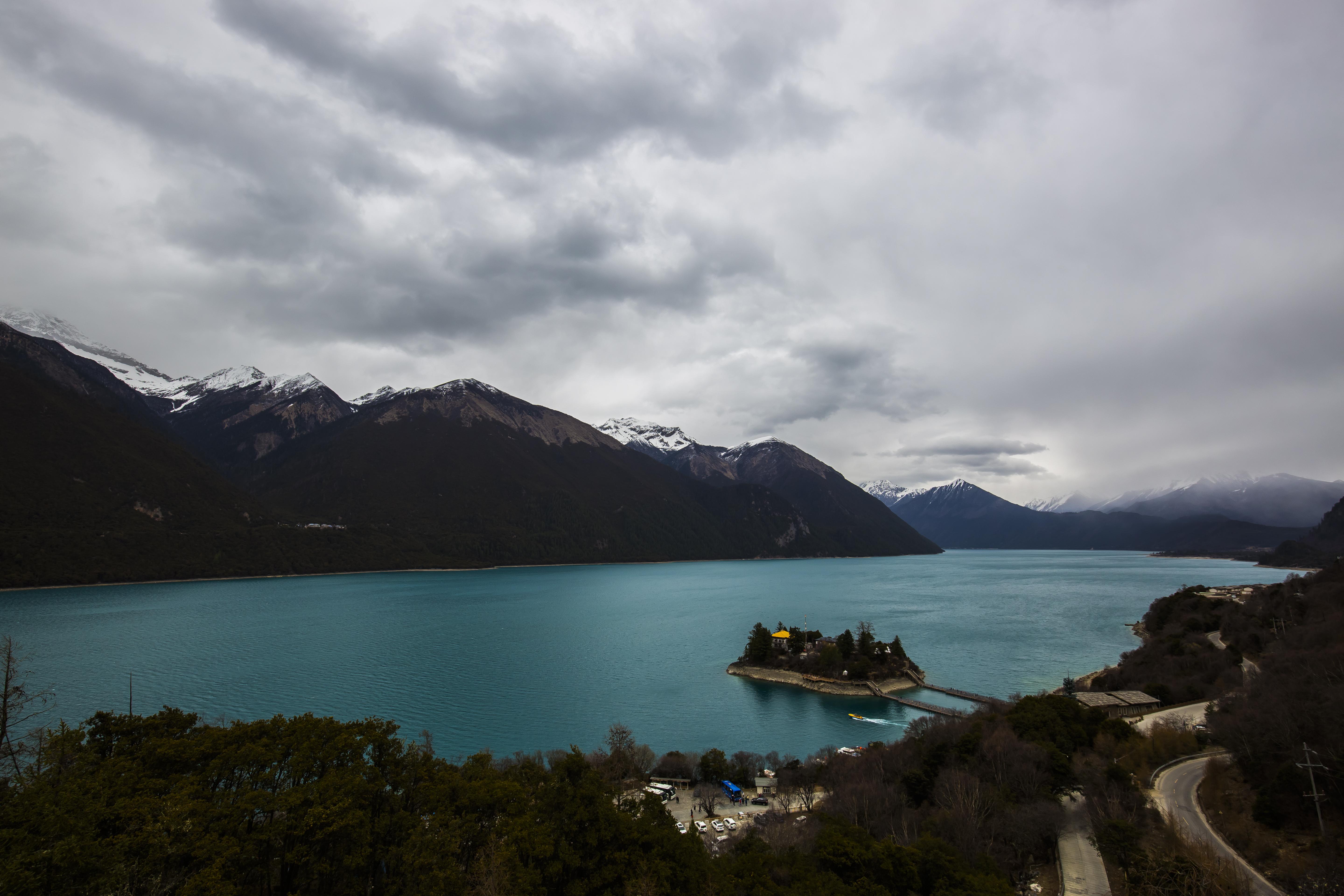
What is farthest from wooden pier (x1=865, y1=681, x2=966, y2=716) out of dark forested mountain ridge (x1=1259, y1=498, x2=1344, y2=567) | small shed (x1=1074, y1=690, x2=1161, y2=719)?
dark forested mountain ridge (x1=1259, y1=498, x2=1344, y2=567)

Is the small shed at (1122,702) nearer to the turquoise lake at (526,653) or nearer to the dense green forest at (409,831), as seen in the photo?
the turquoise lake at (526,653)

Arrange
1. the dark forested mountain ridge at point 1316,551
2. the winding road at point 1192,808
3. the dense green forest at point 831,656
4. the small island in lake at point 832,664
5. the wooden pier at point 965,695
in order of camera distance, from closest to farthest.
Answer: the winding road at point 1192,808 → the wooden pier at point 965,695 → the small island in lake at point 832,664 → the dense green forest at point 831,656 → the dark forested mountain ridge at point 1316,551

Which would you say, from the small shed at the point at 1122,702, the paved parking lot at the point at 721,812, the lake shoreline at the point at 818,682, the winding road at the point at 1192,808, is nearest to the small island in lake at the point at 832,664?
the lake shoreline at the point at 818,682

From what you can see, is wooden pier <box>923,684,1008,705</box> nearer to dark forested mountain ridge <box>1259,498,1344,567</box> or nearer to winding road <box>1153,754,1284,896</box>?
winding road <box>1153,754,1284,896</box>

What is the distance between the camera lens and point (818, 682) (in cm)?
6650

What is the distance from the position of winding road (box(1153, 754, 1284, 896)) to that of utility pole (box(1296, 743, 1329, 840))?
240cm

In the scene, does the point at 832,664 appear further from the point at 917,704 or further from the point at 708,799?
the point at 708,799

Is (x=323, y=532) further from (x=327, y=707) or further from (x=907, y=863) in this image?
(x=907, y=863)

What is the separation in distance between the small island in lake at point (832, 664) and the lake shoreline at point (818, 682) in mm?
61

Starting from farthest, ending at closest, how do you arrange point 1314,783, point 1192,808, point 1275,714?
point 1275,714, point 1192,808, point 1314,783

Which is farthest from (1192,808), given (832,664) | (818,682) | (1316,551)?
(1316,551)

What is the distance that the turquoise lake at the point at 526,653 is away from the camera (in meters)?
50.6

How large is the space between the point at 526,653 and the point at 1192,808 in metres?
68.1

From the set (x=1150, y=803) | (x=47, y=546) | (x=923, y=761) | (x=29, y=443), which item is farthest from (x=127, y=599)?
(x=1150, y=803)
